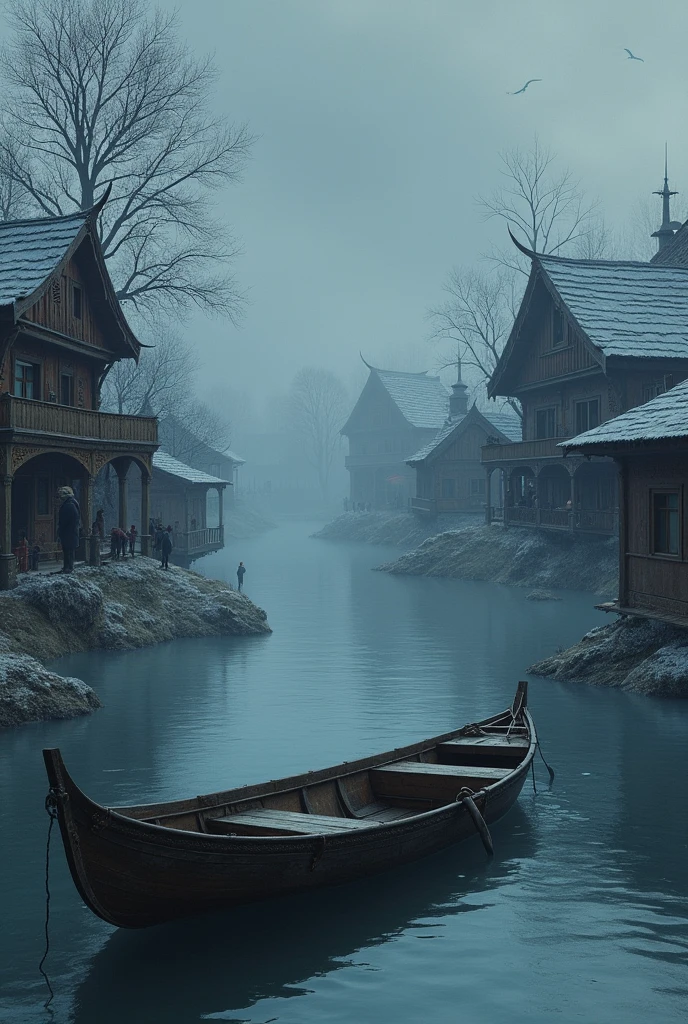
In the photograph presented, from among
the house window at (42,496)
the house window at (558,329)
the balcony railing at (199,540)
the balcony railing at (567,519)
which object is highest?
the house window at (558,329)

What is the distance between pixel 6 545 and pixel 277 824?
16.9 meters

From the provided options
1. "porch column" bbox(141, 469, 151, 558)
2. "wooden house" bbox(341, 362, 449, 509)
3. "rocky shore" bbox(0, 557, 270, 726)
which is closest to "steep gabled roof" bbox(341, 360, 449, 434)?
"wooden house" bbox(341, 362, 449, 509)

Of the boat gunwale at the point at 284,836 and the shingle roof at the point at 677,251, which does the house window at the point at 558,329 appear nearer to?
the shingle roof at the point at 677,251

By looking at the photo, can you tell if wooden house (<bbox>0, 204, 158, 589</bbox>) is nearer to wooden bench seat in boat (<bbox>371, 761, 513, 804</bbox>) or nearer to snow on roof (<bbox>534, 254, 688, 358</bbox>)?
wooden bench seat in boat (<bbox>371, 761, 513, 804</bbox>)

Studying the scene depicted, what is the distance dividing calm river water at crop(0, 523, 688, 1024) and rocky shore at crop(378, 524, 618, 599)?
1589 cm

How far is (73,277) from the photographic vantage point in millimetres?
33000

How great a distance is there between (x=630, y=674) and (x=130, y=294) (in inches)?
1118

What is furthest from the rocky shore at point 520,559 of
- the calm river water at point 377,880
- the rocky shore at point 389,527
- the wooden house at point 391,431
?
the wooden house at point 391,431

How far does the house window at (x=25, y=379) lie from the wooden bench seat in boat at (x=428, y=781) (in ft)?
68.2

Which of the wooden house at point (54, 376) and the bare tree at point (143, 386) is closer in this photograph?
the wooden house at point (54, 376)

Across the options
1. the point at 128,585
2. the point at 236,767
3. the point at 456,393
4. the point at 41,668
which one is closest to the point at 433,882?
the point at 236,767

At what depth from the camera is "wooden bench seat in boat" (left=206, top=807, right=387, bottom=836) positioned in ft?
35.8

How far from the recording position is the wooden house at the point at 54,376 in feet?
89.5

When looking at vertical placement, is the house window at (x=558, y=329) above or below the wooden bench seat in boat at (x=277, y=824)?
above
